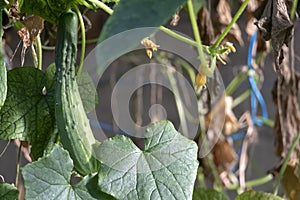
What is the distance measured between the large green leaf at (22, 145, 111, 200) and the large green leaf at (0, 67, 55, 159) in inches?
3.2

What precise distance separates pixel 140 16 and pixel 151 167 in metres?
0.26

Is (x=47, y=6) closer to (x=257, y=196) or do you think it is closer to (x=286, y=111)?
(x=257, y=196)

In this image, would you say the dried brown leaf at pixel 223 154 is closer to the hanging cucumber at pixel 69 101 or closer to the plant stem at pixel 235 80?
the plant stem at pixel 235 80

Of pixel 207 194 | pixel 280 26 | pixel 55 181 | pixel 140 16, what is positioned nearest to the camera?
pixel 140 16

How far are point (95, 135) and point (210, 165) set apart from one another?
0.80 metres

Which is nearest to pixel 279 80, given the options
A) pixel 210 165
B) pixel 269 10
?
pixel 269 10

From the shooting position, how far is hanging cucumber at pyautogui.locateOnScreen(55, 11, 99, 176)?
61 cm

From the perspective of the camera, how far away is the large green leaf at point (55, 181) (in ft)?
1.87

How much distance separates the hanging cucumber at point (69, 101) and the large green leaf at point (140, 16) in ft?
0.73

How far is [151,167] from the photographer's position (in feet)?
2.02

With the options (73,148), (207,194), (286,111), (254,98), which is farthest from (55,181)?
(254,98)

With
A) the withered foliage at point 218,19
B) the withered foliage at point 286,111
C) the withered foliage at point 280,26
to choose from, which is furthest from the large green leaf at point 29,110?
the withered foliage at point 286,111

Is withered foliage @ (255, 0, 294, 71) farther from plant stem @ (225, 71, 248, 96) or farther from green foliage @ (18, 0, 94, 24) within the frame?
plant stem @ (225, 71, 248, 96)

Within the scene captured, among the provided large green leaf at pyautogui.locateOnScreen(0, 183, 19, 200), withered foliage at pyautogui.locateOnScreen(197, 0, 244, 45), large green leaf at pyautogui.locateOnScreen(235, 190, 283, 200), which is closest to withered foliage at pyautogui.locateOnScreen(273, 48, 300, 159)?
withered foliage at pyautogui.locateOnScreen(197, 0, 244, 45)
